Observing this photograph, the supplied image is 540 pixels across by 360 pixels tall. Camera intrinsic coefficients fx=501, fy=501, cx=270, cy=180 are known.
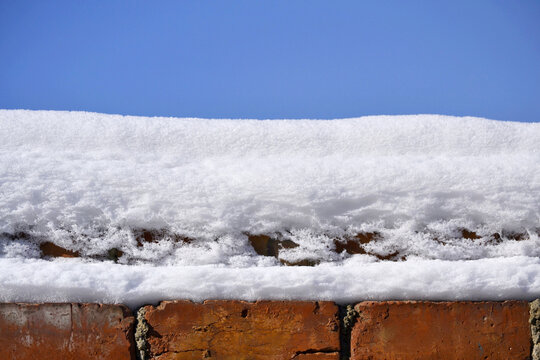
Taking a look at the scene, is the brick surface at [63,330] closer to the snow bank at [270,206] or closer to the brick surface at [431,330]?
the snow bank at [270,206]

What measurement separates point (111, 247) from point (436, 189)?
1.65 feet

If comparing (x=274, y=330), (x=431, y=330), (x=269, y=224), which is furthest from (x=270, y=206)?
(x=431, y=330)

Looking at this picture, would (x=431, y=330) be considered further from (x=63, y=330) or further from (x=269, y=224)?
(x=63, y=330)

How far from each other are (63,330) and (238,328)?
248 mm

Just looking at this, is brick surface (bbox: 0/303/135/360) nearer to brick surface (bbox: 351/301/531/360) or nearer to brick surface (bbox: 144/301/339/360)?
brick surface (bbox: 144/301/339/360)

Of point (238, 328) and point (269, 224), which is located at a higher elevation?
point (269, 224)

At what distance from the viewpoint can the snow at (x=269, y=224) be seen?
28.2 inches

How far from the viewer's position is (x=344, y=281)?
0.72 metres

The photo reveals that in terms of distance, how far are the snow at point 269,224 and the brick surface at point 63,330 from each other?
0.02 meters

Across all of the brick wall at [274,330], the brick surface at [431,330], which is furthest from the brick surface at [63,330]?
the brick surface at [431,330]

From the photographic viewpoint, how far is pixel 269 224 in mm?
769

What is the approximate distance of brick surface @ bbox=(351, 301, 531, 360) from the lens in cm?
73

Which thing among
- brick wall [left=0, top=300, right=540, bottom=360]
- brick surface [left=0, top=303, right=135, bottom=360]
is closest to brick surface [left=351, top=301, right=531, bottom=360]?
brick wall [left=0, top=300, right=540, bottom=360]

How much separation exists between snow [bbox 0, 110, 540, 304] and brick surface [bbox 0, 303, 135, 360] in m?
0.02
